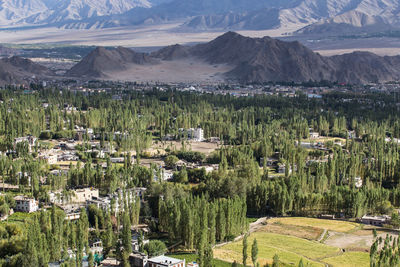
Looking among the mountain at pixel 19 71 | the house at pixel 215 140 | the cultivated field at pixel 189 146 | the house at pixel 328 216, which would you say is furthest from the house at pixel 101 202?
the mountain at pixel 19 71

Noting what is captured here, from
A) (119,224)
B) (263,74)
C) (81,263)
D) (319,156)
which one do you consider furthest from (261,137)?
(263,74)

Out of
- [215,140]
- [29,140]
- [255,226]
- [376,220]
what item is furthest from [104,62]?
[376,220]

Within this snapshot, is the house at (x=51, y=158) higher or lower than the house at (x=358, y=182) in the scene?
higher

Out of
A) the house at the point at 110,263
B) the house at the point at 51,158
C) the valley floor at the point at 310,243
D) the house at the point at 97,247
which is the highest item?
the house at the point at 51,158

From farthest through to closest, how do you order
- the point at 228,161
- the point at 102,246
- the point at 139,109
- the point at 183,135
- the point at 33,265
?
the point at 139,109 < the point at 183,135 < the point at 228,161 < the point at 102,246 < the point at 33,265

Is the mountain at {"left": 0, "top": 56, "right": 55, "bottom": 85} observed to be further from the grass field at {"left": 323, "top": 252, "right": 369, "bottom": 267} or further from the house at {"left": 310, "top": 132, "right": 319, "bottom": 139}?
the grass field at {"left": 323, "top": 252, "right": 369, "bottom": 267}


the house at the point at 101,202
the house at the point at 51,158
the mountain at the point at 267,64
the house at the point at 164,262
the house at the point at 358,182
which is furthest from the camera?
the mountain at the point at 267,64

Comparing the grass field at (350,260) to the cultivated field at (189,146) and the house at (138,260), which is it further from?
the cultivated field at (189,146)

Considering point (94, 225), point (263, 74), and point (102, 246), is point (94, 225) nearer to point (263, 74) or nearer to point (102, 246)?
point (102, 246)
